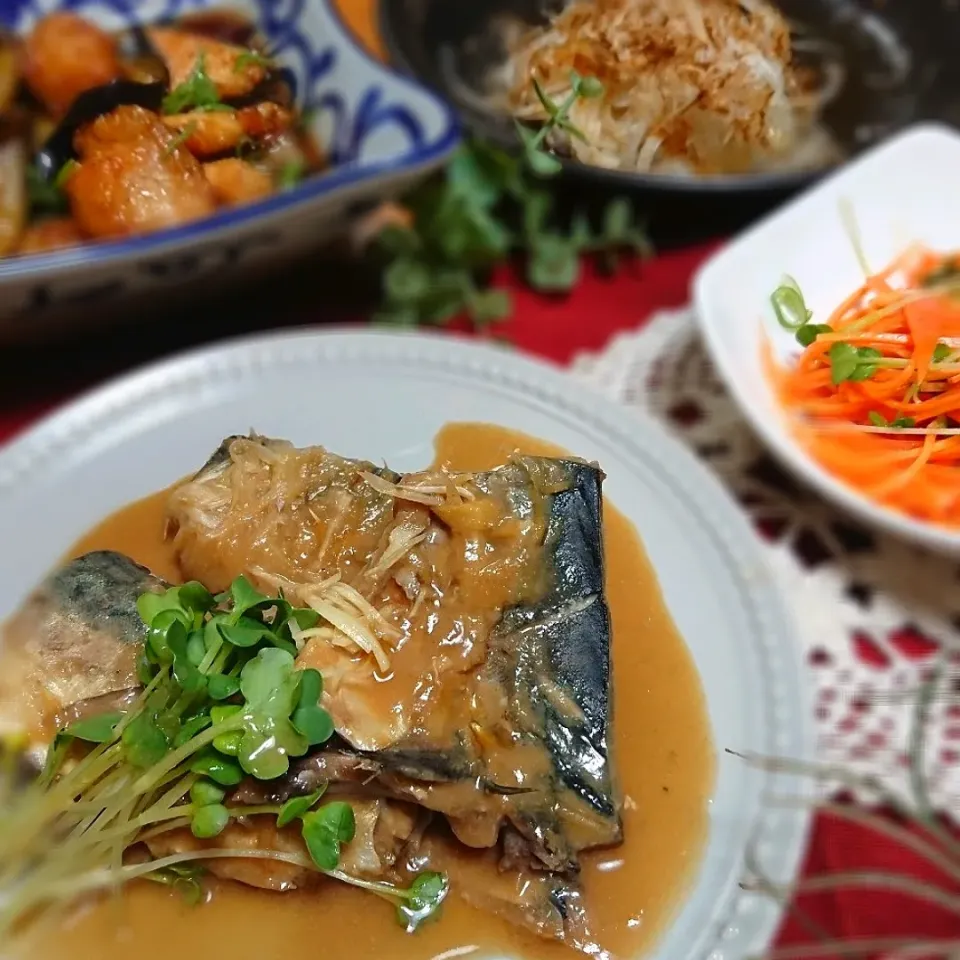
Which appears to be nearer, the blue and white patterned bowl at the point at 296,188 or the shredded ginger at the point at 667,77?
the shredded ginger at the point at 667,77

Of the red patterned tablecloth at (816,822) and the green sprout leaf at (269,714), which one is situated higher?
the green sprout leaf at (269,714)

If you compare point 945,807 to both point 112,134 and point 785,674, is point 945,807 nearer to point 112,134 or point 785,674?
point 785,674

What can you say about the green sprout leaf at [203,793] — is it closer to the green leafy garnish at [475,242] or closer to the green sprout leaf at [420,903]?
the green sprout leaf at [420,903]

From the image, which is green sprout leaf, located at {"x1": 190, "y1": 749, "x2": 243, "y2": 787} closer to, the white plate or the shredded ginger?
the white plate

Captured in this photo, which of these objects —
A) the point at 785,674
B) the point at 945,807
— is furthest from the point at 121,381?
the point at 945,807

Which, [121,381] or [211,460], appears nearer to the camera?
[211,460]

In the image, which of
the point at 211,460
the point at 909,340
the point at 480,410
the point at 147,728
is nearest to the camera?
the point at 909,340

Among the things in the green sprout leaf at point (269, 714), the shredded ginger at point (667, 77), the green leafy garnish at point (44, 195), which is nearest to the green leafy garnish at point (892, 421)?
the shredded ginger at point (667, 77)
